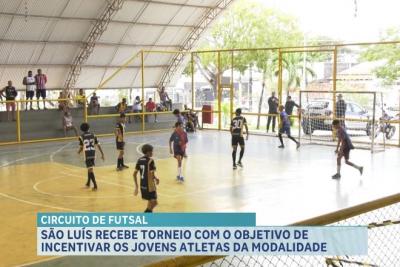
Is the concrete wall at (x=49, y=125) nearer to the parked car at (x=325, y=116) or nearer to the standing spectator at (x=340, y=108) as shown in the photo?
the parked car at (x=325, y=116)

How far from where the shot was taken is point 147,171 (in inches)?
418

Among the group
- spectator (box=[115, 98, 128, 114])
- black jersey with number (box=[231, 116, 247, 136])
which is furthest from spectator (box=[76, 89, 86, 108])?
black jersey with number (box=[231, 116, 247, 136])

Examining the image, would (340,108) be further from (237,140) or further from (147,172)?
(147,172)

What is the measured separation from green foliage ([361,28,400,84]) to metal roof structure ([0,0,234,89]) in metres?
12.5

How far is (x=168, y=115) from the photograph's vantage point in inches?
1375

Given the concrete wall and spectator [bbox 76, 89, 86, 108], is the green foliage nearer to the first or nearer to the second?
the concrete wall

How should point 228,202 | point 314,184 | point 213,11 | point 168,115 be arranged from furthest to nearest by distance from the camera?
point 213,11 < point 168,115 < point 314,184 < point 228,202

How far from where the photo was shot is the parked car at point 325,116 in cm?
2559

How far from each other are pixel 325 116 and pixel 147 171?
16757mm

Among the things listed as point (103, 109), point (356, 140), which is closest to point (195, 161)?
point (356, 140)

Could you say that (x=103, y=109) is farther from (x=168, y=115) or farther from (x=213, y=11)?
(x=213, y=11)

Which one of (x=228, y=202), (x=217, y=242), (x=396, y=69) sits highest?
(x=396, y=69)

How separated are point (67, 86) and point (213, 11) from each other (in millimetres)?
10849

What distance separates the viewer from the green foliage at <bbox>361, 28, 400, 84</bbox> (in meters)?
40.1
